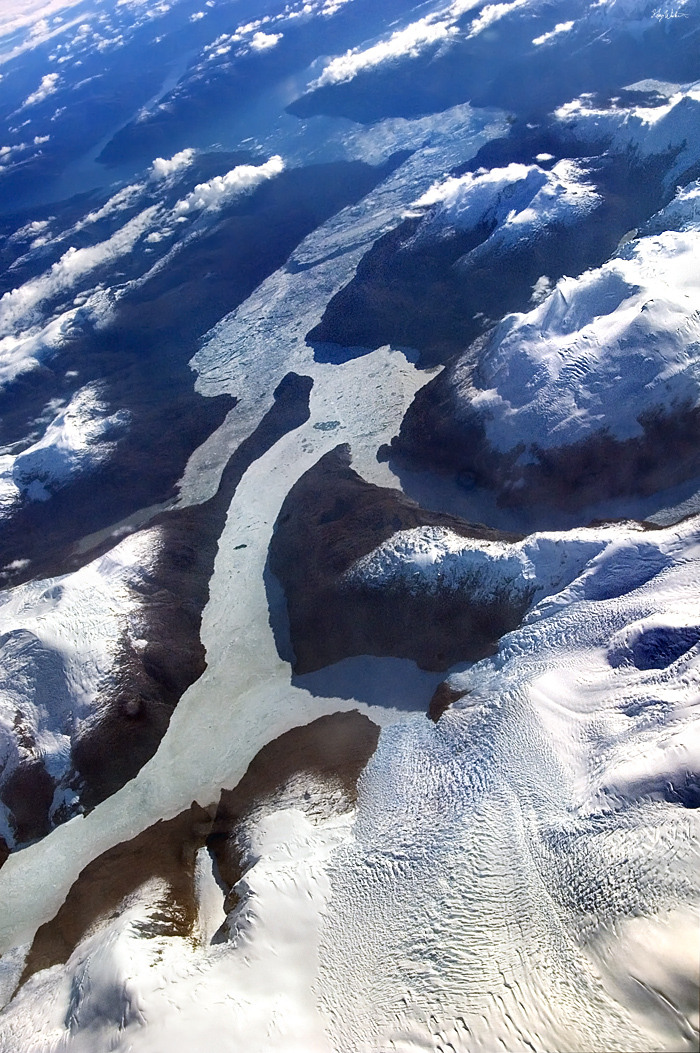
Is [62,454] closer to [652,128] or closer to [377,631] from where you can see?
[377,631]

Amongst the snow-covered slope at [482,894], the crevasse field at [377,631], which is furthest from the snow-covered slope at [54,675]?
the snow-covered slope at [482,894]

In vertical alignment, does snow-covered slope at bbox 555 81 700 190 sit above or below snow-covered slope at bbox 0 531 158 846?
below

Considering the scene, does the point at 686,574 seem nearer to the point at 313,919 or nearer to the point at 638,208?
the point at 313,919

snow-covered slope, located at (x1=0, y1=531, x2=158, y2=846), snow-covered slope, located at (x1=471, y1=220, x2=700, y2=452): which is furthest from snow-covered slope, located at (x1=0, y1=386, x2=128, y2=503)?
snow-covered slope, located at (x1=471, y1=220, x2=700, y2=452)

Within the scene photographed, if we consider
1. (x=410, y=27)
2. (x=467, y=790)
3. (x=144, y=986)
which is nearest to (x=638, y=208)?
(x=467, y=790)

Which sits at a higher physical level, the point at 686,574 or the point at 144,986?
the point at 144,986

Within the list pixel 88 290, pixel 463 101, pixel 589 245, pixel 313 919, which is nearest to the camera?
pixel 313 919

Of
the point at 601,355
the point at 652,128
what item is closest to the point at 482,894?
the point at 601,355

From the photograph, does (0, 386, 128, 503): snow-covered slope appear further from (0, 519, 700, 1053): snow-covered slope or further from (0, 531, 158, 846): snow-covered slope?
(0, 519, 700, 1053): snow-covered slope
